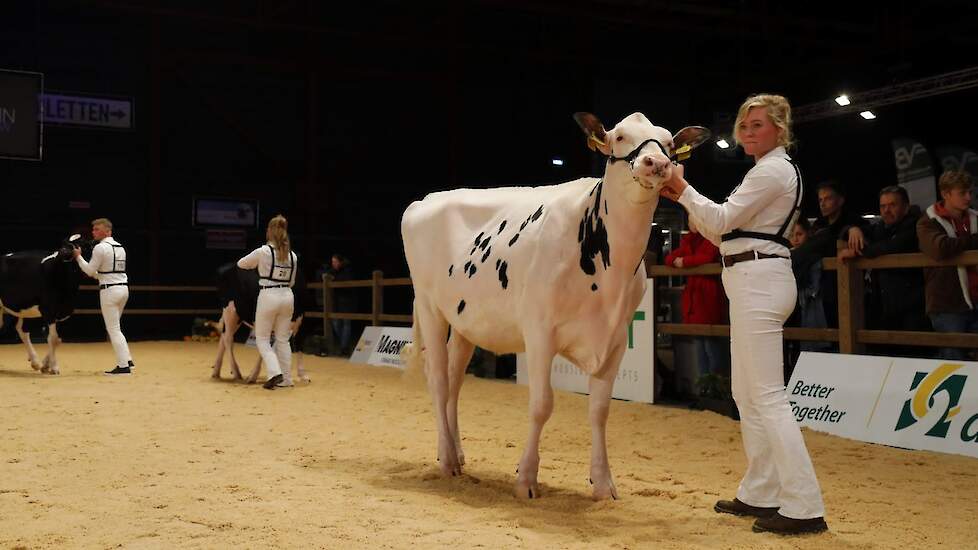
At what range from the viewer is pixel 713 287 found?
27.2ft

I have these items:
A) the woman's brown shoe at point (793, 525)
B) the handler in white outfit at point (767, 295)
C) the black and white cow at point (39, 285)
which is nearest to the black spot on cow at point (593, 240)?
the handler in white outfit at point (767, 295)

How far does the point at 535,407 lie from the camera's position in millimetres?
4617

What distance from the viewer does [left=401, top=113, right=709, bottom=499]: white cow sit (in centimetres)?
435

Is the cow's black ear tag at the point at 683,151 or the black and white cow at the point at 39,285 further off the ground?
the cow's black ear tag at the point at 683,151

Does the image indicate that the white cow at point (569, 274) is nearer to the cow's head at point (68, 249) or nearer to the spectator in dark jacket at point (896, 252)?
the spectator in dark jacket at point (896, 252)

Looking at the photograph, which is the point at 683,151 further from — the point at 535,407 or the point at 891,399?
the point at 891,399

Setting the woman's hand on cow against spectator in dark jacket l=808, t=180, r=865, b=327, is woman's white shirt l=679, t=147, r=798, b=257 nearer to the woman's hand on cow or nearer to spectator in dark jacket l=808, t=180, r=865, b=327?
the woman's hand on cow

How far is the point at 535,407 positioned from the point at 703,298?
4123 millimetres

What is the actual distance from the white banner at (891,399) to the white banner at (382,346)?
6.69 metres

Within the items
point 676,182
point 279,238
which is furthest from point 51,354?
point 676,182

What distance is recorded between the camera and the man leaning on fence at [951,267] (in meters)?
6.14

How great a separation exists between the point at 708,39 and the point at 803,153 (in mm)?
3885

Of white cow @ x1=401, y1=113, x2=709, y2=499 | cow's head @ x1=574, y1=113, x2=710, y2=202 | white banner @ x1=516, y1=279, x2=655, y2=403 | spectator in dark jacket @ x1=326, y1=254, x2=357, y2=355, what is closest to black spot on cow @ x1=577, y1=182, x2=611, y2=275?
white cow @ x1=401, y1=113, x2=709, y2=499

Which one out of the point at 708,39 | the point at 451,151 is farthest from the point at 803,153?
the point at 451,151
